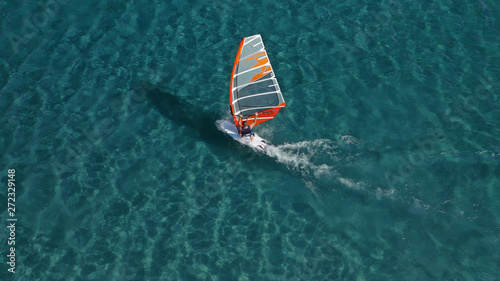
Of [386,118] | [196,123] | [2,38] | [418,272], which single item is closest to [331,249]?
[418,272]

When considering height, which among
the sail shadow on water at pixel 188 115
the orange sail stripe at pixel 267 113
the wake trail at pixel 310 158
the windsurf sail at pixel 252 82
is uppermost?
the windsurf sail at pixel 252 82

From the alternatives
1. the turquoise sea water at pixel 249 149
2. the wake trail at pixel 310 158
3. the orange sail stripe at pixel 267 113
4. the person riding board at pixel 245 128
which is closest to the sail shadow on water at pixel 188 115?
the turquoise sea water at pixel 249 149

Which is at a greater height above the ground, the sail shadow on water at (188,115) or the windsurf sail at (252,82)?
the windsurf sail at (252,82)

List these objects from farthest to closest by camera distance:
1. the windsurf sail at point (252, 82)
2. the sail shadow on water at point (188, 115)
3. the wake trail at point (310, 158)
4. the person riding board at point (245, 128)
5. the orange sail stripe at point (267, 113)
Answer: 1. the sail shadow on water at point (188, 115)
2. the windsurf sail at point (252, 82)
3. the orange sail stripe at point (267, 113)
4. the person riding board at point (245, 128)
5. the wake trail at point (310, 158)

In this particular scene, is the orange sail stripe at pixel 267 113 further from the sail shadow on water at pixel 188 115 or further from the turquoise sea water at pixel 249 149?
the sail shadow on water at pixel 188 115

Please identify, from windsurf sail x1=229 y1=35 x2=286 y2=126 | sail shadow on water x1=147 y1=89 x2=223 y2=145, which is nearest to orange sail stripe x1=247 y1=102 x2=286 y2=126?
windsurf sail x1=229 y1=35 x2=286 y2=126

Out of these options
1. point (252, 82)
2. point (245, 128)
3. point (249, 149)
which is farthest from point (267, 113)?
point (249, 149)

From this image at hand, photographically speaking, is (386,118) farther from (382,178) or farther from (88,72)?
(88,72)
